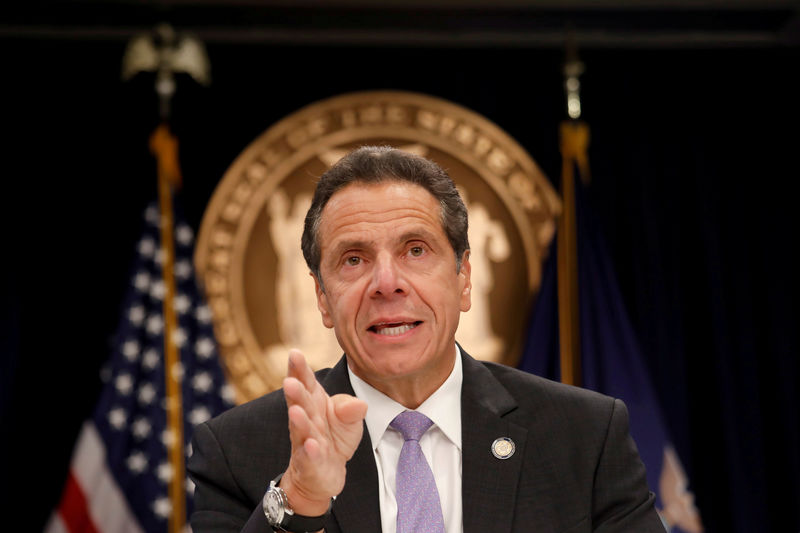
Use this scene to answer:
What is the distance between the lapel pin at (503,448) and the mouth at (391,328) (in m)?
0.26

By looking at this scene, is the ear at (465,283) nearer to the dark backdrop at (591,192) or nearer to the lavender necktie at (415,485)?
the lavender necktie at (415,485)

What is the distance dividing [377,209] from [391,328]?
8.4 inches

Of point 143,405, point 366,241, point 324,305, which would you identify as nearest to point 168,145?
point 143,405

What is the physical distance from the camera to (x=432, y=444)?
168cm

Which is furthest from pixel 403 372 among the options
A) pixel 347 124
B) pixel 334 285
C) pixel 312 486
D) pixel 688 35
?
pixel 688 35

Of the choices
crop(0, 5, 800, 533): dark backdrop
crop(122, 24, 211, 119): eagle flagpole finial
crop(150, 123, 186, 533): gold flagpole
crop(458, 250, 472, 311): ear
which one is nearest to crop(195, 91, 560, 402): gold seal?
crop(0, 5, 800, 533): dark backdrop

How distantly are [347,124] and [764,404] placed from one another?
270cm

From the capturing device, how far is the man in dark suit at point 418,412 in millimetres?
1591

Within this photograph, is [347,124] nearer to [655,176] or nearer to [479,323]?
[479,323]

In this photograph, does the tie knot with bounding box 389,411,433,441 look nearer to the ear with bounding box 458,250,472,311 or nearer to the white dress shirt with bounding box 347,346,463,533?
the white dress shirt with bounding box 347,346,463,533

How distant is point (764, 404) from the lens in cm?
503

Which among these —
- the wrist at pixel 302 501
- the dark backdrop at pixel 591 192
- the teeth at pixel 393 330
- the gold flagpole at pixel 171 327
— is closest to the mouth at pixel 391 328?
the teeth at pixel 393 330

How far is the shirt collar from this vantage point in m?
1.68

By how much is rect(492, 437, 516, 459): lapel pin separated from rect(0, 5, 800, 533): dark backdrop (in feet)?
11.3
